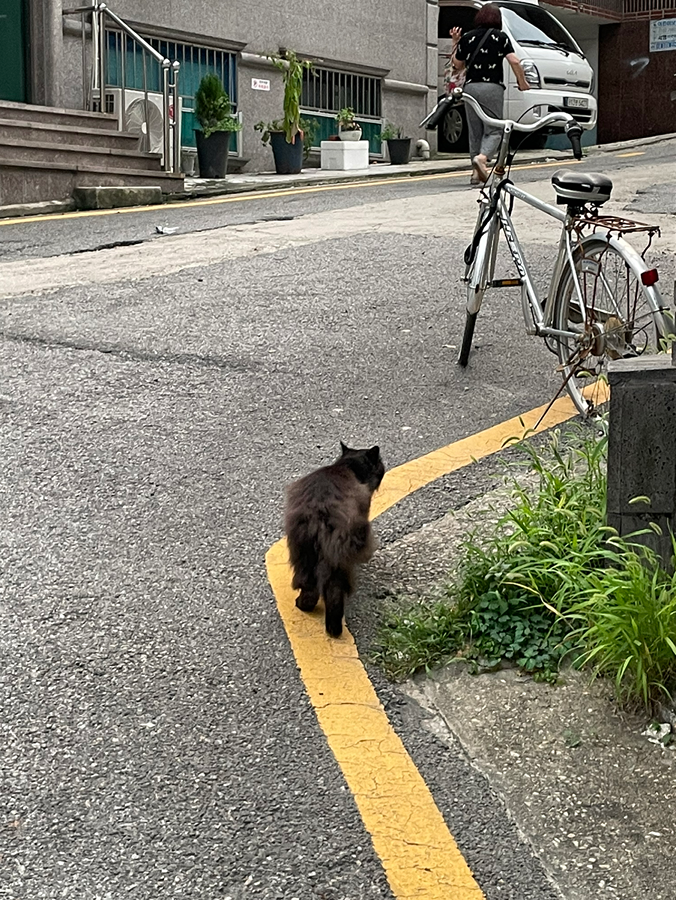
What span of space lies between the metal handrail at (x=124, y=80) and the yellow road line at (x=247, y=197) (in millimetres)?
806

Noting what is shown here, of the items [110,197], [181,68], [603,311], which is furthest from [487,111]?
[603,311]

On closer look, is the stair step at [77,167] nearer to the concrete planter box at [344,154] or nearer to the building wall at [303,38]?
the building wall at [303,38]

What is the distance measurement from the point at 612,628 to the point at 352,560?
32.9 inches

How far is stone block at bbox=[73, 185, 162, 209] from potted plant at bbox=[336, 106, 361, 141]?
654cm

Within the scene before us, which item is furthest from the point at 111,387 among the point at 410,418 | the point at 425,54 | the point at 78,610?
the point at 425,54

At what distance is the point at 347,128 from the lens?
20312 mm

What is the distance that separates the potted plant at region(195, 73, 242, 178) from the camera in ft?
56.0

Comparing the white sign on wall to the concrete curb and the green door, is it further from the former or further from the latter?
the green door

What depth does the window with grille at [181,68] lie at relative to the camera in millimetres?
16922

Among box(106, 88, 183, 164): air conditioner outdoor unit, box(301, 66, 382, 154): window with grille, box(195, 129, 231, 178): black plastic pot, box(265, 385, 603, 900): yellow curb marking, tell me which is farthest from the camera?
box(301, 66, 382, 154): window with grille

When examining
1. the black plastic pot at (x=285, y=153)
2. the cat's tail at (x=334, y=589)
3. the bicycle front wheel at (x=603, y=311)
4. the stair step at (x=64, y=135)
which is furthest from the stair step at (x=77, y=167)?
the cat's tail at (x=334, y=589)

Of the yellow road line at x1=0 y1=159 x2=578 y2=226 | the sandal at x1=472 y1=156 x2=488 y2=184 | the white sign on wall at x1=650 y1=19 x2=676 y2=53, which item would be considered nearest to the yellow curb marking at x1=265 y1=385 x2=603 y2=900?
the sandal at x1=472 y1=156 x2=488 y2=184

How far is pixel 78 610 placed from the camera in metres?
3.81

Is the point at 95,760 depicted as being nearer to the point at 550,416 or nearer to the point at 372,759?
the point at 372,759
